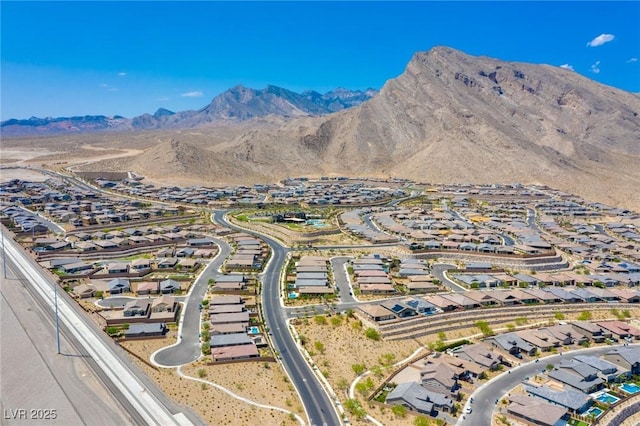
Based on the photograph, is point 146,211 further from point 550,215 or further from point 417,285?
point 550,215

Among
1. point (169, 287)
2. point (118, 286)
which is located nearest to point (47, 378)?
point (169, 287)

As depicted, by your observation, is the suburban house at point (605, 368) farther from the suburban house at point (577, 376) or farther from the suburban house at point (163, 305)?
the suburban house at point (163, 305)

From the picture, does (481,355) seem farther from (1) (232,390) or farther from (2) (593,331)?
(1) (232,390)

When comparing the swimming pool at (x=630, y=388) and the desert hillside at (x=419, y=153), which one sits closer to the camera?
the swimming pool at (x=630, y=388)

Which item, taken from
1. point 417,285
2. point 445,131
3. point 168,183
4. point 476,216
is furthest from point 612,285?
point 445,131

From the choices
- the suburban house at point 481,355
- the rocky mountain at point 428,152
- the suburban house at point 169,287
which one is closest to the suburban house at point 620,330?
the suburban house at point 481,355

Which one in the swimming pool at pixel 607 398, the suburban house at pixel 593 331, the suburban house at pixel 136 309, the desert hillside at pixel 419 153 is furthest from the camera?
the desert hillside at pixel 419 153
